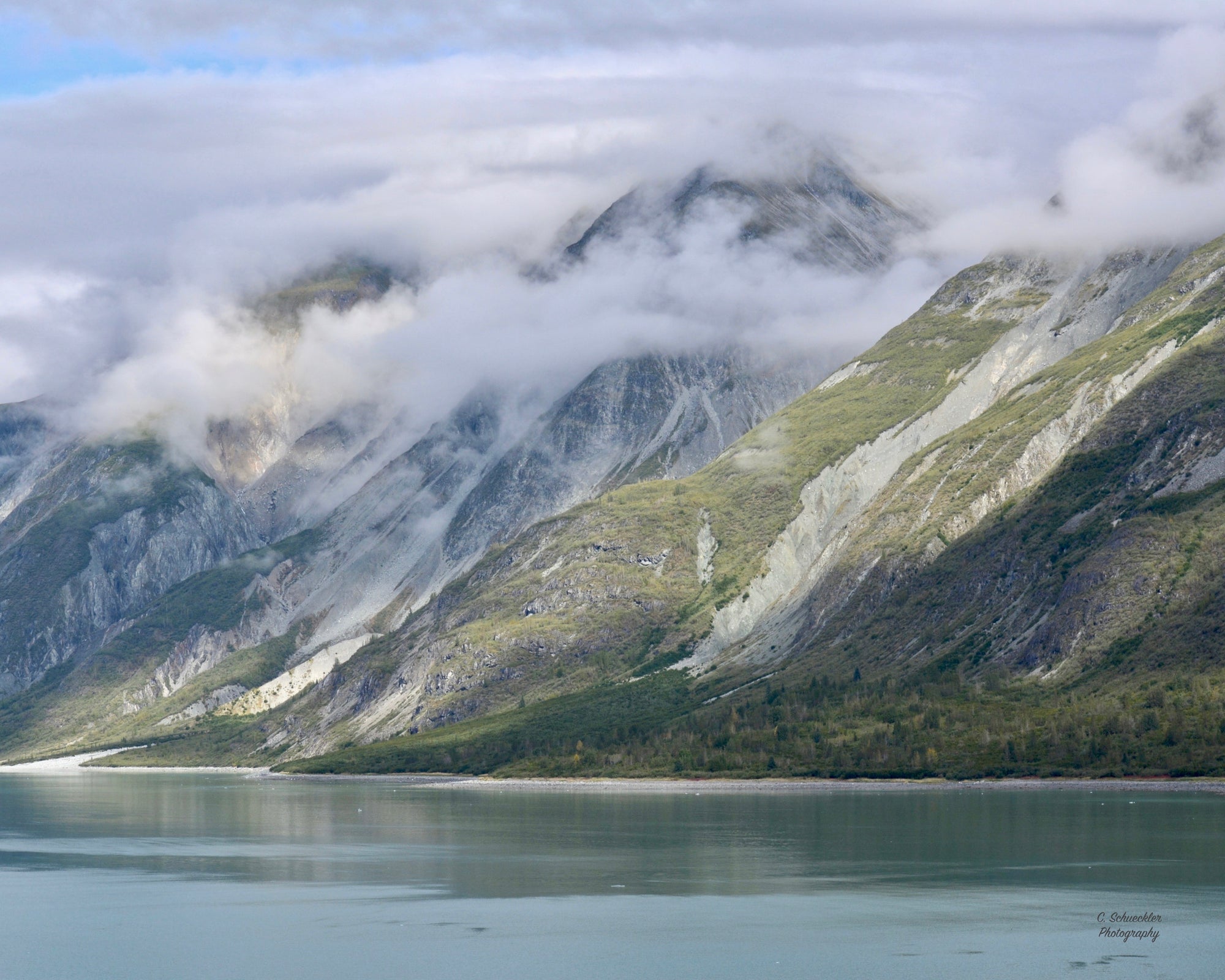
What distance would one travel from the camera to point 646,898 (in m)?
110

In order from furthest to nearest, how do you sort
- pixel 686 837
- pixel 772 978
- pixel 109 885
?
pixel 686 837
pixel 109 885
pixel 772 978

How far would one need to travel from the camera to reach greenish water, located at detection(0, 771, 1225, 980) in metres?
87.9

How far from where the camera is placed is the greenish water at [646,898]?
289 feet

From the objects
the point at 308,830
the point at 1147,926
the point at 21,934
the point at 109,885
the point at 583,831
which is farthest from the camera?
the point at 308,830

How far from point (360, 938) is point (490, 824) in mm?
79806

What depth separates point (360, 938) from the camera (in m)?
96.2

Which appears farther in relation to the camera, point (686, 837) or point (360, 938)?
point (686, 837)

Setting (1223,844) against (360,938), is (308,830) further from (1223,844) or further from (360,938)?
(1223,844)

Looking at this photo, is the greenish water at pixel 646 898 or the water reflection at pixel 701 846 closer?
the greenish water at pixel 646 898

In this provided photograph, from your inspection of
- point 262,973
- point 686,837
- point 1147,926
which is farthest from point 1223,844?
point 262,973

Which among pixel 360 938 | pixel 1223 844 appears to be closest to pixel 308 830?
pixel 360 938

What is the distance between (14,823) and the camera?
19812cm

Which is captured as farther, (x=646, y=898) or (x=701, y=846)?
(x=701, y=846)

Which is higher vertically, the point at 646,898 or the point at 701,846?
the point at 701,846
